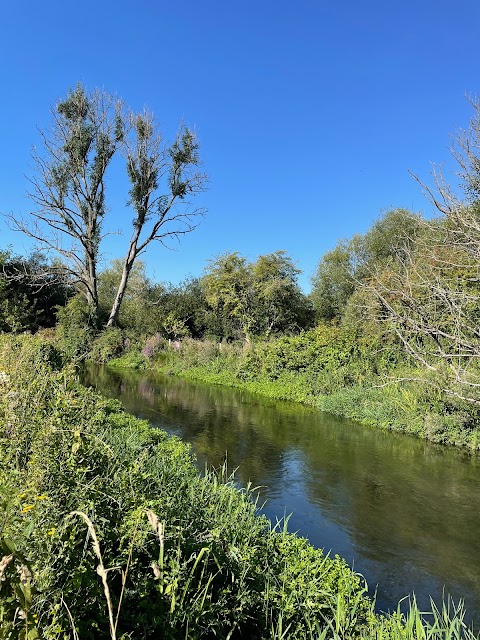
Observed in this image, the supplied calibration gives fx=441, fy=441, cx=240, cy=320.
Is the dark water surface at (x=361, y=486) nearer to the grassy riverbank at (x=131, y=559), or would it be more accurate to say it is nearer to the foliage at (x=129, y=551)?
the grassy riverbank at (x=131, y=559)

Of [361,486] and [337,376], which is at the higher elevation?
[337,376]

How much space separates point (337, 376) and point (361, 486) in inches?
353

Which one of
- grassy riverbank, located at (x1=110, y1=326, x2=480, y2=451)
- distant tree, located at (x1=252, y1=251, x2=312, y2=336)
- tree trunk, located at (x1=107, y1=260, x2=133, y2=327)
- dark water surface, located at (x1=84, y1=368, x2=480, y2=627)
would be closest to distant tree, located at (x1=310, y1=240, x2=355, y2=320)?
distant tree, located at (x1=252, y1=251, x2=312, y2=336)

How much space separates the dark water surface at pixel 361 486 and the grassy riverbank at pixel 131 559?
1489mm

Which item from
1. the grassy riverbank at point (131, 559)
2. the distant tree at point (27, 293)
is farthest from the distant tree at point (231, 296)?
the grassy riverbank at point (131, 559)

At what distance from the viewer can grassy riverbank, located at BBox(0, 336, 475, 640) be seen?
197 cm

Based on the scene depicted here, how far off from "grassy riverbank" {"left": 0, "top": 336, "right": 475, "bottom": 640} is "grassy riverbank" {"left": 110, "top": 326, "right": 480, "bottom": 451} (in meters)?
4.82

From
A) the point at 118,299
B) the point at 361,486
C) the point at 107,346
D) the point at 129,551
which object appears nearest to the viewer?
the point at 129,551

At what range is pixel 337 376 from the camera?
56.2 ft

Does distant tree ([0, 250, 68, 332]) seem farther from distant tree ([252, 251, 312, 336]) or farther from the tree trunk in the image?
distant tree ([252, 251, 312, 336])

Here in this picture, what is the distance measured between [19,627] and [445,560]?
5.83m

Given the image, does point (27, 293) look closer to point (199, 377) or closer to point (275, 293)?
point (199, 377)

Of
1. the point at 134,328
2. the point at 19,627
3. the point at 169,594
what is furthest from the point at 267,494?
the point at 134,328

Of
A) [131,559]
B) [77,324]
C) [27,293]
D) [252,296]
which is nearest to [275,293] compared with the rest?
[252,296]
